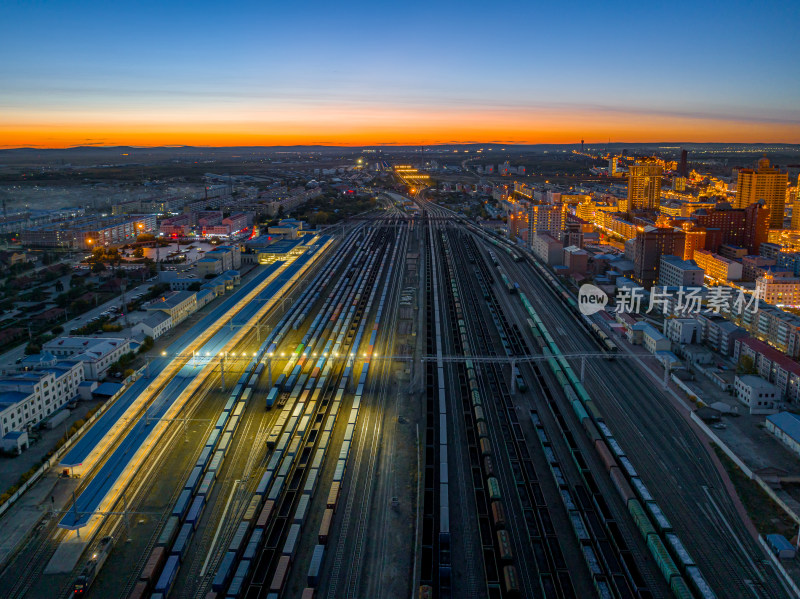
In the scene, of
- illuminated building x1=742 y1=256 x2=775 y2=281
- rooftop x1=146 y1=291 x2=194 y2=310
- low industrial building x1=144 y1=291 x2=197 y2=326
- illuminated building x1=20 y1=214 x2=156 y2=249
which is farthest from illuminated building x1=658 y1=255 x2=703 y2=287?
illuminated building x1=20 y1=214 x2=156 y2=249

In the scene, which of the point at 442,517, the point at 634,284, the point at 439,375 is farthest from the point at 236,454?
the point at 634,284

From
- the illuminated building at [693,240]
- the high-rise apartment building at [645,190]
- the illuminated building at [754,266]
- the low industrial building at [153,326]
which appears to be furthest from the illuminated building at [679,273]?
the high-rise apartment building at [645,190]

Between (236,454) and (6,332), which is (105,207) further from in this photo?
(236,454)

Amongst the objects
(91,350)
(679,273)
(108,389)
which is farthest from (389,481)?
(679,273)

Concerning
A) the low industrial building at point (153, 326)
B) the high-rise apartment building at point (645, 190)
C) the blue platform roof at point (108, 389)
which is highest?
the high-rise apartment building at point (645, 190)

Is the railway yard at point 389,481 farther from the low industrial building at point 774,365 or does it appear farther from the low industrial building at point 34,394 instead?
the low industrial building at point 774,365

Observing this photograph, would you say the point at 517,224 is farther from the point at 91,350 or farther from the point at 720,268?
the point at 91,350
